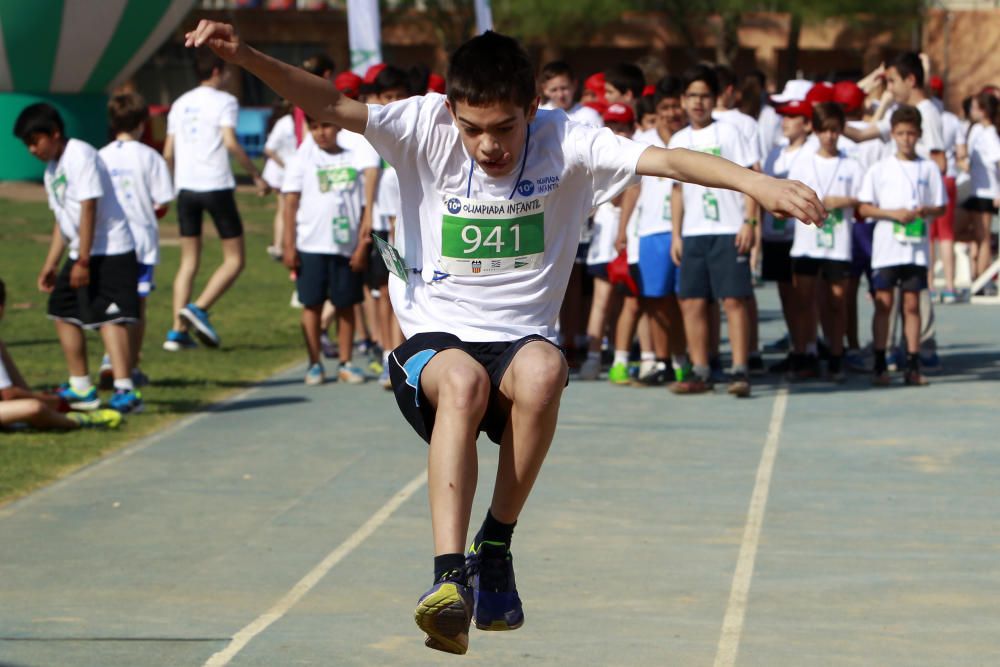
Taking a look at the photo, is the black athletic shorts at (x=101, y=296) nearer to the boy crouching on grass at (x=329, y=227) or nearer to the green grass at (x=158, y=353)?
the green grass at (x=158, y=353)

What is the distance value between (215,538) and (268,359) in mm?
6234

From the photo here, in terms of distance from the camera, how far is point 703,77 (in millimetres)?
11297

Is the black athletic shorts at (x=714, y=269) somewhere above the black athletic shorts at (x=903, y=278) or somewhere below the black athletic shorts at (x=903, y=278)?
above

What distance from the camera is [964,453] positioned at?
1002 centimetres

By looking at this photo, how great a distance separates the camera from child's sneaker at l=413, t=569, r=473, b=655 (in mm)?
4855

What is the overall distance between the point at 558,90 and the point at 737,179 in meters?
7.71

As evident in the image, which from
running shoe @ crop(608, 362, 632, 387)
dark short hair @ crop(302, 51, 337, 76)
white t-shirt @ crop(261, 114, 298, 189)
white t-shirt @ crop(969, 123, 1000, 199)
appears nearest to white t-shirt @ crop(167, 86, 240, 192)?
dark short hair @ crop(302, 51, 337, 76)

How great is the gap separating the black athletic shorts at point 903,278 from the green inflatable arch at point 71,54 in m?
7.21

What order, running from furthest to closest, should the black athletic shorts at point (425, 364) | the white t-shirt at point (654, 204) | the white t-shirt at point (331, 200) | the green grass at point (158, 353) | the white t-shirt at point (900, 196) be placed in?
the white t-shirt at point (331, 200)
the white t-shirt at point (654, 204)
the white t-shirt at point (900, 196)
the green grass at point (158, 353)
the black athletic shorts at point (425, 364)

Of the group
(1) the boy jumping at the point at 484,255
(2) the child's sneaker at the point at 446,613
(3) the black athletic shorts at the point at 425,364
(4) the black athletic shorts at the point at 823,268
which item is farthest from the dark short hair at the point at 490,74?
(4) the black athletic shorts at the point at 823,268

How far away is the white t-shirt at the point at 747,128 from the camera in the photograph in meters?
11.4

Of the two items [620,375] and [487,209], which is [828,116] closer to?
[620,375]

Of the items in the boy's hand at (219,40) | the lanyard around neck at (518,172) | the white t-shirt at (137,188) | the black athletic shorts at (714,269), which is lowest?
the black athletic shorts at (714,269)

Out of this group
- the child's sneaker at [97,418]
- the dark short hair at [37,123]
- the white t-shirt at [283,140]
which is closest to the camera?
the dark short hair at [37,123]
